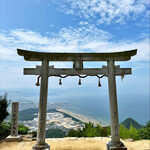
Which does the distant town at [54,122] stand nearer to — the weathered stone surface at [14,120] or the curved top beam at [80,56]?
the weathered stone surface at [14,120]

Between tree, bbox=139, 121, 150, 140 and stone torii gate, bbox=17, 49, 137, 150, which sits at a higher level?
stone torii gate, bbox=17, 49, 137, 150

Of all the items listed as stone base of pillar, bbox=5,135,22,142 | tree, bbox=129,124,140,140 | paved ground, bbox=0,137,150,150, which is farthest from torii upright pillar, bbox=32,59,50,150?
tree, bbox=129,124,140,140

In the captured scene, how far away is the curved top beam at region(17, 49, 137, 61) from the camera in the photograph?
607cm

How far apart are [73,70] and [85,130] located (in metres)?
6.11

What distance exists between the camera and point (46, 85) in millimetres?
5930

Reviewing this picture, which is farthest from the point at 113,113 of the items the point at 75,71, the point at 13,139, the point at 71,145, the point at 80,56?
the point at 13,139

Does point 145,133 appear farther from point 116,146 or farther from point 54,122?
point 54,122

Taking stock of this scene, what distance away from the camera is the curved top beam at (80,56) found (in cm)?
607

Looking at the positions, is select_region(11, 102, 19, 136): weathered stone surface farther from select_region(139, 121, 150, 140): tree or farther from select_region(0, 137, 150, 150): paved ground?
select_region(139, 121, 150, 140): tree

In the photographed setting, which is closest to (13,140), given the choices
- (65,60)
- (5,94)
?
(5,94)

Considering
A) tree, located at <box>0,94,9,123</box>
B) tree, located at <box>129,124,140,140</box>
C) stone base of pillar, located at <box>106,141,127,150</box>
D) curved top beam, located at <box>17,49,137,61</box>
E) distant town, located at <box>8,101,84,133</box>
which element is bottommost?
distant town, located at <box>8,101,84,133</box>

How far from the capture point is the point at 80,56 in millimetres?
6172

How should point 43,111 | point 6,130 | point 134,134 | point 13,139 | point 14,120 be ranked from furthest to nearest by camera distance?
point 6,130 < point 134,134 < point 14,120 < point 13,139 < point 43,111

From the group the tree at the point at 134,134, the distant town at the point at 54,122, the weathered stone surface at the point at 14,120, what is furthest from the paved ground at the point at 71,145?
the distant town at the point at 54,122
